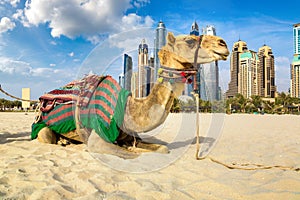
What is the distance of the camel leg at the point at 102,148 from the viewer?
336 cm

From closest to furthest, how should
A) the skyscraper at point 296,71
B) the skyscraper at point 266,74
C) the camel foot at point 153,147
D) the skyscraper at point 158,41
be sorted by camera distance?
the skyscraper at point 158,41 → the camel foot at point 153,147 → the skyscraper at point 296,71 → the skyscraper at point 266,74

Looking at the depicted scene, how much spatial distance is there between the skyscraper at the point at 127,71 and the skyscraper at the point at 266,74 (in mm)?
73437

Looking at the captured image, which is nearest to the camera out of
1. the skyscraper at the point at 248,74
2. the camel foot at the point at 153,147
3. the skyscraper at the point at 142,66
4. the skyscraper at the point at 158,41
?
the skyscraper at the point at 158,41

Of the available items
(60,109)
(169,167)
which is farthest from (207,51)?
(60,109)

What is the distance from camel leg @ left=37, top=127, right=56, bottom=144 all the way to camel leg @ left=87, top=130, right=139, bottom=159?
4.40 feet

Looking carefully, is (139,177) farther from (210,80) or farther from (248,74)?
(248,74)

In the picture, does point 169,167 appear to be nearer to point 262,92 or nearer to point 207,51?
point 207,51

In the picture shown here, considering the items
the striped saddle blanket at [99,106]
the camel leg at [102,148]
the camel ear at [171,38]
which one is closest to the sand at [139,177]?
the camel leg at [102,148]

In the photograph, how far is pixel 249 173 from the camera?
2.91 meters

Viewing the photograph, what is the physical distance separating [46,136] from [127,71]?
201 cm

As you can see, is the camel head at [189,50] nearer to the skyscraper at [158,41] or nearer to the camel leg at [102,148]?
the skyscraper at [158,41]

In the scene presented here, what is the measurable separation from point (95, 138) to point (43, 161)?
0.73 metres

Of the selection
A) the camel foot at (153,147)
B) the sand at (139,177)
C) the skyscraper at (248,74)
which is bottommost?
the sand at (139,177)

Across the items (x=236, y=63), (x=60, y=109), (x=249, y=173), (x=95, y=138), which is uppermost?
(x=236, y=63)
